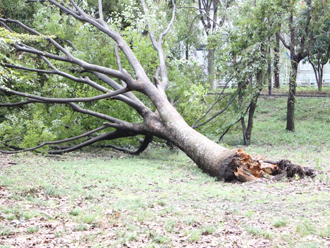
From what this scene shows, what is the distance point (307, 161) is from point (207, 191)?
440 cm

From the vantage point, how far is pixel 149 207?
5.25 meters

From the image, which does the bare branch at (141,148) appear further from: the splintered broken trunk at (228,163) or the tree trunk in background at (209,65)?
the tree trunk in background at (209,65)

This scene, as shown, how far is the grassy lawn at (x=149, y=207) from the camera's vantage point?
4.01 metres

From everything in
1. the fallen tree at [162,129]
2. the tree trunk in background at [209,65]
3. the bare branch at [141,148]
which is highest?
the tree trunk in background at [209,65]

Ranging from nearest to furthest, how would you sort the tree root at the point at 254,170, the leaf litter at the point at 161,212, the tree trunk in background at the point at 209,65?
the leaf litter at the point at 161,212 → the tree root at the point at 254,170 → the tree trunk in background at the point at 209,65

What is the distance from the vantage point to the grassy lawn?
401 cm

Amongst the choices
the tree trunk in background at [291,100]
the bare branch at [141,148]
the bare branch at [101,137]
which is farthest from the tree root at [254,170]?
the tree trunk in background at [291,100]

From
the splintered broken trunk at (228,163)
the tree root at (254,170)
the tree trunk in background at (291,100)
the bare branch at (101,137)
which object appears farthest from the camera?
the tree trunk in background at (291,100)

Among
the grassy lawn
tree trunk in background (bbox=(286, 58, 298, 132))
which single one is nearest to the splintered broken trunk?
the grassy lawn

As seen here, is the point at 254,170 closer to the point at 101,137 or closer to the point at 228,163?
the point at 228,163

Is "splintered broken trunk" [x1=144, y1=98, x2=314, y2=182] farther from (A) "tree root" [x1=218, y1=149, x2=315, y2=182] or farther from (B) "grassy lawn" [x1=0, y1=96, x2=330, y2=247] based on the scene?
(B) "grassy lawn" [x1=0, y1=96, x2=330, y2=247]

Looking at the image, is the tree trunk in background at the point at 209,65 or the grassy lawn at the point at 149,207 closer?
the grassy lawn at the point at 149,207

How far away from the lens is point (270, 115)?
70.1 ft

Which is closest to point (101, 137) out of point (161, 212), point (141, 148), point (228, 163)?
point (141, 148)
